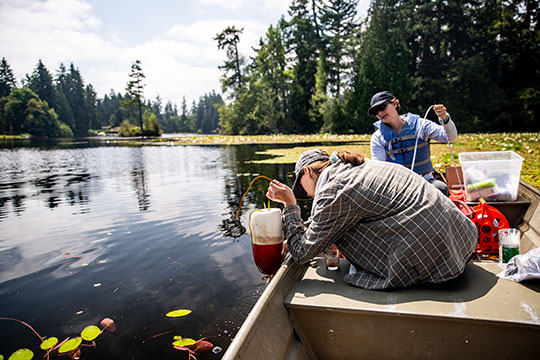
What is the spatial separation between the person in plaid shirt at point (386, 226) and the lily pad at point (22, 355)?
252cm

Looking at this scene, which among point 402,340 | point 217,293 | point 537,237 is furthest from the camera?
point 217,293

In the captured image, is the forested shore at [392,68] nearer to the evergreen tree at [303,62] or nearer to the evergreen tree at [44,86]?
the evergreen tree at [303,62]

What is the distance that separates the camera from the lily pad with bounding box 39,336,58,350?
3035 millimetres

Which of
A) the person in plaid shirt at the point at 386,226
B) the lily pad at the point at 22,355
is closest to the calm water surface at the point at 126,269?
the lily pad at the point at 22,355

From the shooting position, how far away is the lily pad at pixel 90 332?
3.18 meters

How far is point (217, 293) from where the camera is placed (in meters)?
3.92

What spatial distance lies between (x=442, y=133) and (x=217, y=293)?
322 cm

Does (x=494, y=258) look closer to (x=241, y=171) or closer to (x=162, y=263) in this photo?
(x=162, y=263)

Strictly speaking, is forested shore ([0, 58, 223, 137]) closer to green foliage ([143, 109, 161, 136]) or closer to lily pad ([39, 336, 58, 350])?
green foliage ([143, 109, 161, 136])

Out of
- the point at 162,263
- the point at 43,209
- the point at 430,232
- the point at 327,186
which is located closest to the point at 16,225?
the point at 43,209

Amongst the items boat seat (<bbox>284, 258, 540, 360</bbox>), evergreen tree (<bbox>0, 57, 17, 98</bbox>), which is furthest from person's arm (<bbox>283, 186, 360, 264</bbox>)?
evergreen tree (<bbox>0, 57, 17, 98</bbox>)

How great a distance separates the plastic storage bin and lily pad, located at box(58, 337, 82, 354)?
461 centimetres

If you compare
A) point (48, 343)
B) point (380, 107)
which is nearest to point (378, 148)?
point (380, 107)

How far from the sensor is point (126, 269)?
15.4 feet
